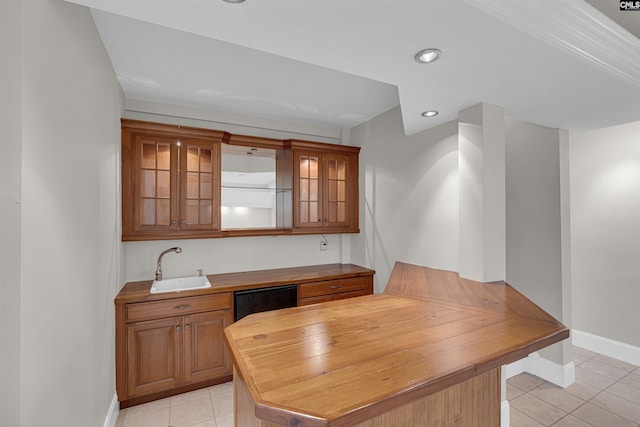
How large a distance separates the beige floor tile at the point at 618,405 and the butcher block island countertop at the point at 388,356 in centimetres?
139

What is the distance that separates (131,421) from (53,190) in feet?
6.60

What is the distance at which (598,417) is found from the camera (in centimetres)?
217

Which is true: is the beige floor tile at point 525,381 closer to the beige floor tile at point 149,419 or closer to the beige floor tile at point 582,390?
the beige floor tile at point 582,390

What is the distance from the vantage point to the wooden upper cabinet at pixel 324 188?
3.39 metres

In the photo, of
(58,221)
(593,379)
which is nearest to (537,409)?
(593,379)

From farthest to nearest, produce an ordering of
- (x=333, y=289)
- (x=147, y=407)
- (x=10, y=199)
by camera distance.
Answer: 1. (x=333, y=289)
2. (x=147, y=407)
3. (x=10, y=199)

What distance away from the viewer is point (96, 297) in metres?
1.81

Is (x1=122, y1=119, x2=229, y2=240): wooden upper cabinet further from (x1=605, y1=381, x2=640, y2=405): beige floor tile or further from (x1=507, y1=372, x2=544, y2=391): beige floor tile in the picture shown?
(x1=605, y1=381, x2=640, y2=405): beige floor tile

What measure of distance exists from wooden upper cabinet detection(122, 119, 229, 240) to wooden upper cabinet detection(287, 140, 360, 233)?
0.89 m

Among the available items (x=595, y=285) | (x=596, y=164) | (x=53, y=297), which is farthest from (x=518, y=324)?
(x=596, y=164)

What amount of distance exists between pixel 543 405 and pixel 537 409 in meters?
0.10

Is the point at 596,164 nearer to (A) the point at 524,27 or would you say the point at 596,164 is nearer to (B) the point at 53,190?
(A) the point at 524,27

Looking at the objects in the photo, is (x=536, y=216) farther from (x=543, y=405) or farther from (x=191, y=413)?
(x=191, y=413)

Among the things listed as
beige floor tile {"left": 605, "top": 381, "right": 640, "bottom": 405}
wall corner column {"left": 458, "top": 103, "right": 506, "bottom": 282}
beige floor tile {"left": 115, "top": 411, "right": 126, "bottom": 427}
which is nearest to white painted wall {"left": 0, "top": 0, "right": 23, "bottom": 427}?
beige floor tile {"left": 115, "top": 411, "right": 126, "bottom": 427}
